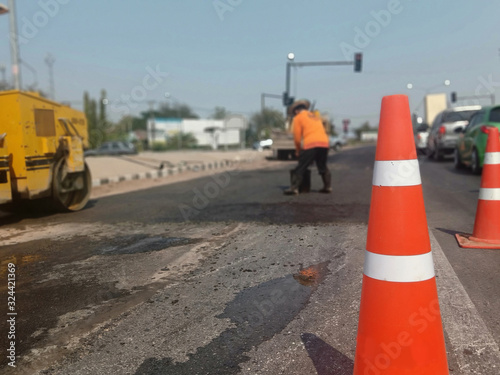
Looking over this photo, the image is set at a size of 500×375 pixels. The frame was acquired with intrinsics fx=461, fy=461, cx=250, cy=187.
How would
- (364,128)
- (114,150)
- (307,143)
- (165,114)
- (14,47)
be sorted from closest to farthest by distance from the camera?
1. (307,143)
2. (14,47)
3. (114,150)
4. (165,114)
5. (364,128)

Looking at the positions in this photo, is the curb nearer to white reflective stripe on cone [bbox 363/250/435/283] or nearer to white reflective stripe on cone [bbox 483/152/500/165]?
white reflective stripe on cone [bbox 483/152/500/165]

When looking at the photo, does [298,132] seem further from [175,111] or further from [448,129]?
[175,111]

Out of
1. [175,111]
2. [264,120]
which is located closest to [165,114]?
[175,111]

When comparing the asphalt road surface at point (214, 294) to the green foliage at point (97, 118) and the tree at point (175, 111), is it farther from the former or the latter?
the tree at point (175, 111)

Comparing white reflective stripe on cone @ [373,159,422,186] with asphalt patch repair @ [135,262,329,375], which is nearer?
white reflective stripe on cone @ [373,159,422,186]

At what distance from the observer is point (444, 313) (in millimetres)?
2709

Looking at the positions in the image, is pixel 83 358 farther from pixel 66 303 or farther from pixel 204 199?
pixel 204 199

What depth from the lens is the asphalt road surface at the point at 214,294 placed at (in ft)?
7.51

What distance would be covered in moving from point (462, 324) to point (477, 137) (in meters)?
8.59

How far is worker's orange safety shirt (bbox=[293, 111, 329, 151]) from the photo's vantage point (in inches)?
311

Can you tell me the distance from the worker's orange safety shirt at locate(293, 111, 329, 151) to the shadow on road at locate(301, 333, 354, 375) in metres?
5.73

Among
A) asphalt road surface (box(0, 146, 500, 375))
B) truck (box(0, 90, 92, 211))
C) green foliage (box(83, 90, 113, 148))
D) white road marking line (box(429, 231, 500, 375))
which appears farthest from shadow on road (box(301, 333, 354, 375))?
green foliage (box(83, 90, 113, 148))

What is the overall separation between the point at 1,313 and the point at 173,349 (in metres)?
1.29

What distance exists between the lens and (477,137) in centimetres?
1005
